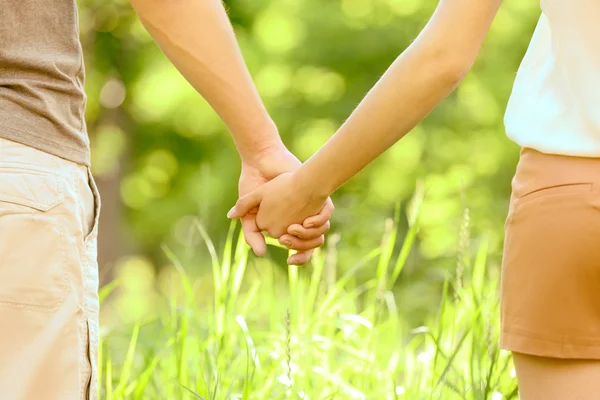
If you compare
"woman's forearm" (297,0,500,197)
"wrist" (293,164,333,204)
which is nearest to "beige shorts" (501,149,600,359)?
"woman's forearm" (297,0,500,197)

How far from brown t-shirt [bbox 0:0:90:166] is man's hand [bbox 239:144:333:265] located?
0.88 metres

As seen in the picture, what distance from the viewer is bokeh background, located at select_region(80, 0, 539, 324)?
8.57 meters

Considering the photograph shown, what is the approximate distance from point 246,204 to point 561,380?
1.09 meters

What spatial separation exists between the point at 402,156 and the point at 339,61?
102 cm

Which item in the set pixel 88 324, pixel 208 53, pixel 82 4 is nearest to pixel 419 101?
pixel 208 53

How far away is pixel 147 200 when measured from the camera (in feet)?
31.0

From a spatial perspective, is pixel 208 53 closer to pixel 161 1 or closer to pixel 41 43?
pixel 161 1

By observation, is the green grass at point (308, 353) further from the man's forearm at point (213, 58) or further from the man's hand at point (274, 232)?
the man's forearm at point (213, 58)

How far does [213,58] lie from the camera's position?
7.13ft

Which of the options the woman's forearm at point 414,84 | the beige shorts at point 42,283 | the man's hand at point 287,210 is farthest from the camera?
the man's hand at point 287,210

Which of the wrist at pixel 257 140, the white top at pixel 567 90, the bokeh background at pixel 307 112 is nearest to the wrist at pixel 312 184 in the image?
the wrist at pixel 257 140

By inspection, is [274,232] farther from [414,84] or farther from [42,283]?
[42,283]

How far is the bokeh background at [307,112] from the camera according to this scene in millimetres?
8570

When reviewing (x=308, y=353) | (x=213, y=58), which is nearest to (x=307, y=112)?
(x=308, y=353)
